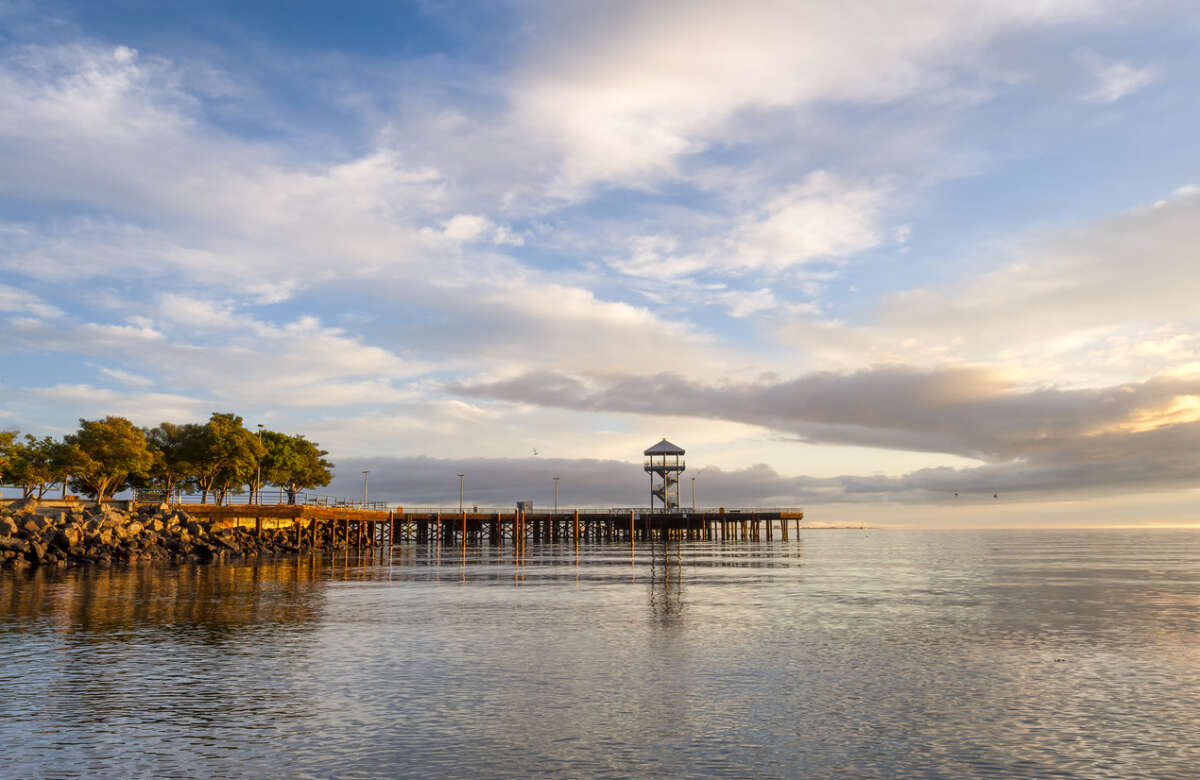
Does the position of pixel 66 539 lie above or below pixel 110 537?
above

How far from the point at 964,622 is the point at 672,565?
32.6 metres

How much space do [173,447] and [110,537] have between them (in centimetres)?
3467

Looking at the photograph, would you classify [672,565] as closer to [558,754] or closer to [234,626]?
[234,626]

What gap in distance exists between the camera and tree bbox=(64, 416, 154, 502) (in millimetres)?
79438

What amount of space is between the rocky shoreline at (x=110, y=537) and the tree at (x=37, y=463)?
6737mm

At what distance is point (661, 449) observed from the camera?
112 metres

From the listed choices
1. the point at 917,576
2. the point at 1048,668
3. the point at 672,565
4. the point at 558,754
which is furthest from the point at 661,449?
the point at 558,754

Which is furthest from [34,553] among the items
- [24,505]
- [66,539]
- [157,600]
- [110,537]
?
[157,600]

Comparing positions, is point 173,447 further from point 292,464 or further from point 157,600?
point 157,600

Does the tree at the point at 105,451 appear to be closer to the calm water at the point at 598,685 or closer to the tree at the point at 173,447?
the tree at the point at 173,447

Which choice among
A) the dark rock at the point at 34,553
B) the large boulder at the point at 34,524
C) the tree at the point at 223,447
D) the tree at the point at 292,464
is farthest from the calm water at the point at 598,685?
the tree at the point at 292,464

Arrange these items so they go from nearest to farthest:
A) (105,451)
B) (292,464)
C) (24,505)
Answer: (24,505)
(105,451)
(292,464)

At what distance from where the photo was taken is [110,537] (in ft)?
196

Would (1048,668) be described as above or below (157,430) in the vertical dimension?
below
